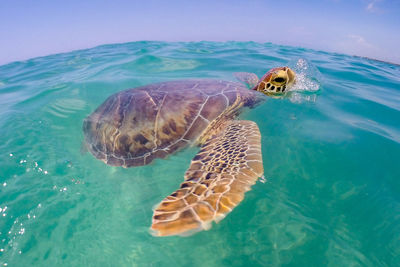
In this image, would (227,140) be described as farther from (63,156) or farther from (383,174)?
(63,156)

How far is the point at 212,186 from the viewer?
7.49 feet

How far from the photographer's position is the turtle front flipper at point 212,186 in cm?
186

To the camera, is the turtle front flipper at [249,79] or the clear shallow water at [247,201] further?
the turtle front flipper at [249,79]

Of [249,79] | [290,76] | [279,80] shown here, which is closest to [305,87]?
[290,76]

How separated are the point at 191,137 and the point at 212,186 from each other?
1.34 meters

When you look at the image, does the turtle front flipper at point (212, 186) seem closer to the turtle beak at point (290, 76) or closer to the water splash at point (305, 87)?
the turtle beak at point (290, 76)

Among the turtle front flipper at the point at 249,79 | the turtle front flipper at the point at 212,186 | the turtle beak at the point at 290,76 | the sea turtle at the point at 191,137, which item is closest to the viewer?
the turtle front flipper at the point at 212,186

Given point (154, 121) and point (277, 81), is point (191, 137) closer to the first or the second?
point (154, 121)

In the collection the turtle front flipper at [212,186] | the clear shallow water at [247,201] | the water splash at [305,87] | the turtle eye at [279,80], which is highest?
the turtle eye at [279,80]

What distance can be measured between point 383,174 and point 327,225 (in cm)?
145

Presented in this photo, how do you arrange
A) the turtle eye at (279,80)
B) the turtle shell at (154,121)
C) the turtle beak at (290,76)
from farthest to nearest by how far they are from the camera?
1. the turtle eye at (279,80)
2. the turtle beak at (290,76)
3. the turtle shell at (154,121)

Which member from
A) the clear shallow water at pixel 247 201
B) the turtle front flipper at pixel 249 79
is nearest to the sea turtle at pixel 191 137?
the clear shallow water at pixel 247 201

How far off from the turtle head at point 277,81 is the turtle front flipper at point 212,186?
2.05 meters

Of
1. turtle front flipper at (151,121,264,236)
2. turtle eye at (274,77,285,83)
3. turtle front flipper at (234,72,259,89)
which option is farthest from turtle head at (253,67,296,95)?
turtle front flipper at (151,121,264,236)
